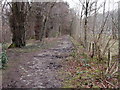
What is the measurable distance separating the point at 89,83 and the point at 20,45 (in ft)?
38.6

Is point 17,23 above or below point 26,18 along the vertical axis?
below

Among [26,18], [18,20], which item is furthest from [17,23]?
[26,18]

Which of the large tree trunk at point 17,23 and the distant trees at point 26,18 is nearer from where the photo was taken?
the large tree trunk at point 17,23

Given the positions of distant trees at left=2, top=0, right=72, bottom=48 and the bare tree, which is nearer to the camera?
the bare tree

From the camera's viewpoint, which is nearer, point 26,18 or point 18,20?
point 18,20

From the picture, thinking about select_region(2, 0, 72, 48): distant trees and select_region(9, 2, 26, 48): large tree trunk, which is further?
select_region(2, 0, 72, 48): distant trees

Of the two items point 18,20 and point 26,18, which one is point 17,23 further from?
point 26,18

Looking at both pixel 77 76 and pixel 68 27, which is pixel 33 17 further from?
pixel 68 27

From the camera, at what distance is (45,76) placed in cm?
745

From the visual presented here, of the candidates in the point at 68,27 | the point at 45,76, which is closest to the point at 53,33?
the point at 68,27

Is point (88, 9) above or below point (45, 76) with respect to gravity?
above

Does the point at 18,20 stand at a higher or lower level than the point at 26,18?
lower

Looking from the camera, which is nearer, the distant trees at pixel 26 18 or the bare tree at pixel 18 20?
the bare tree at pixel 18 20

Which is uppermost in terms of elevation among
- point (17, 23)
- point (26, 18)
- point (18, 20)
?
point (26, 18)
